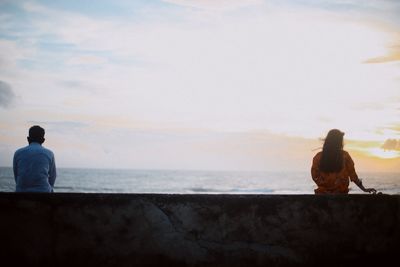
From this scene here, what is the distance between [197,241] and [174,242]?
0.20m

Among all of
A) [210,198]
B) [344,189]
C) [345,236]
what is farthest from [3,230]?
[344,189]

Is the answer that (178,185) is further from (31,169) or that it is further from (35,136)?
(31,169)

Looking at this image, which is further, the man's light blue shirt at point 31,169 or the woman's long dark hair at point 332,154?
the woman's long dark hair at point 332,154

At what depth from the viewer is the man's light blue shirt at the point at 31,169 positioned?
14.5 feet

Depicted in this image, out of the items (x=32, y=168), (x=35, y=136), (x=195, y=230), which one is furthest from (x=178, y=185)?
(x=195, y=230)

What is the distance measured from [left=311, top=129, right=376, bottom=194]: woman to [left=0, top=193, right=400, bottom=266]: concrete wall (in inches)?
31.8

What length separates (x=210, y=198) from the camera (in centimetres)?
349

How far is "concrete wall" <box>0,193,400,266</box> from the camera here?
130 inches

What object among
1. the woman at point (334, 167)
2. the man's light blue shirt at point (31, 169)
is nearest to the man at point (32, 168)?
the man's light blue shirt at point (31, 169)

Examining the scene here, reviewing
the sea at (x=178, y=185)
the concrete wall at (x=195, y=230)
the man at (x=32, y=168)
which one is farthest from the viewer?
the sea at (x=178, y=185)

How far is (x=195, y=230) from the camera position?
11.3ft

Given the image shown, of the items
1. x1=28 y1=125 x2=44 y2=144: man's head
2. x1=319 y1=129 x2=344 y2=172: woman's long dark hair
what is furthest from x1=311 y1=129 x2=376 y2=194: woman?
x1=28 y1=125 x2=44 y2=144: man's head

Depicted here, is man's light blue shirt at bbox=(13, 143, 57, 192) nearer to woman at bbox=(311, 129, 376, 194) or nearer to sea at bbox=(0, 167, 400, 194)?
woman at bbox=(311, 129, 376, 194)

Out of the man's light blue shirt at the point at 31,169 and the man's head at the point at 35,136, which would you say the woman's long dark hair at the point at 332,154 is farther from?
the man's head at the point at 35,136
